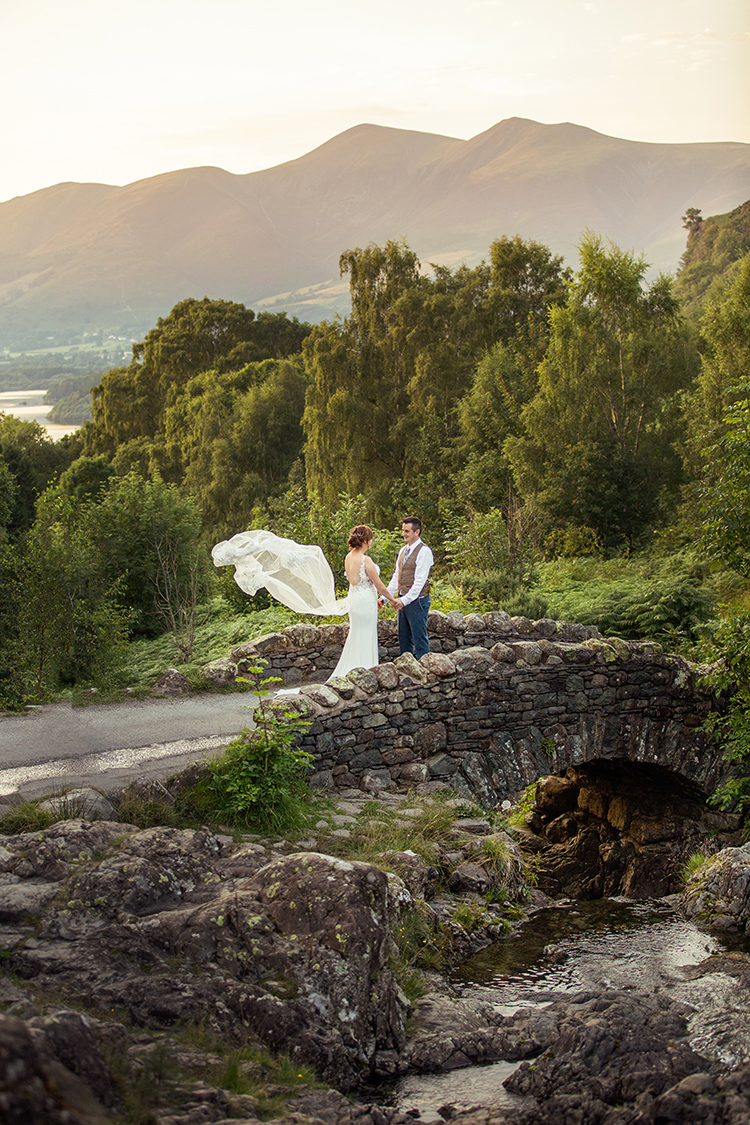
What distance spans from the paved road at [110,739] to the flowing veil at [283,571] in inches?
54.4

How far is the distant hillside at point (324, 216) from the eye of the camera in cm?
12156

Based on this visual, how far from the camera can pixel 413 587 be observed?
10.9m

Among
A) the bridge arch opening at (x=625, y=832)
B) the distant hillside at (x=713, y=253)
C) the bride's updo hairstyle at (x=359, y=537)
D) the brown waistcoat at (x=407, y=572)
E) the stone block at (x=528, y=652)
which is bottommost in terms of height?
the bridge arch opening at (x=625, y=832)

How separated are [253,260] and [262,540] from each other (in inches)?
6485

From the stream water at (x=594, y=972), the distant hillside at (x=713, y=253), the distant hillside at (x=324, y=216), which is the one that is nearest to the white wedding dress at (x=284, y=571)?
the stream water at (x=594, y=972)

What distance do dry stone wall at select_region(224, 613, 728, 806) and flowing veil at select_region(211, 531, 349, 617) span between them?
1.12 metres

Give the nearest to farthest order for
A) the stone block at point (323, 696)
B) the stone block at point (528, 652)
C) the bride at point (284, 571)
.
A: the stone block at point (323, 696), the stone block at point (528, 652), the bride at point (284, 571)

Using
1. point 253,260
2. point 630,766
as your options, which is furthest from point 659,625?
point 253,260

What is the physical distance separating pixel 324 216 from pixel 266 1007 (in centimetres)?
17435

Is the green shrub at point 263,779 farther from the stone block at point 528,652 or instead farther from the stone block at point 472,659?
the stone block at point 528,652

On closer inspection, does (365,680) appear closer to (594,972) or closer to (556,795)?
(594,972)

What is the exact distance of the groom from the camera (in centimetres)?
1086

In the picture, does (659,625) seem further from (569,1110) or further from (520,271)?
(520,271)

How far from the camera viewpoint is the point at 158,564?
878 inches
